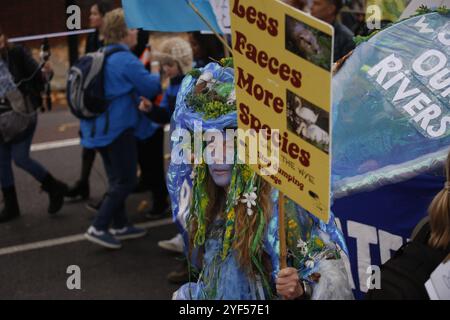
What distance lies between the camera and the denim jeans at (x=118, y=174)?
6031 mm

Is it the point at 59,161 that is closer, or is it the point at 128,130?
the point at 128,130

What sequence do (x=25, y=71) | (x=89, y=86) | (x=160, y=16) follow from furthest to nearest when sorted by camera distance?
1. (x=25, y=71)
2. (x=89, y=86)
3. (x=160, y=16)

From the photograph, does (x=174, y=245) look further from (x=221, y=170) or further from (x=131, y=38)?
(x=221, y=170)

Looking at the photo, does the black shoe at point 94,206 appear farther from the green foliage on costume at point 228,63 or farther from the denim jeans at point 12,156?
the green foliage on costume at point 228,63

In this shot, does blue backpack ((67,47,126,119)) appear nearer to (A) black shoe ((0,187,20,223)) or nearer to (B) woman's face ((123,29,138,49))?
(B) woman's face ((123,29,138,49))

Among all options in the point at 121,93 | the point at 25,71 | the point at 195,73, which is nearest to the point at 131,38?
the point at 121,93

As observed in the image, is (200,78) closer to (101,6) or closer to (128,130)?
(128,130)

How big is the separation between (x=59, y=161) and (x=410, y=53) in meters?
5.15

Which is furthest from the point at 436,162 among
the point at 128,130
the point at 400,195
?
the point at 128,130

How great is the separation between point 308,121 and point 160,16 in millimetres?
2147

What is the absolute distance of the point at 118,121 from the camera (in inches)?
237

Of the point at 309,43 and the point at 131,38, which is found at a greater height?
the point at 309,43

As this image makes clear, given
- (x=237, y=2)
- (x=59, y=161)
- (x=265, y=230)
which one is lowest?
(x=59, y=161)
